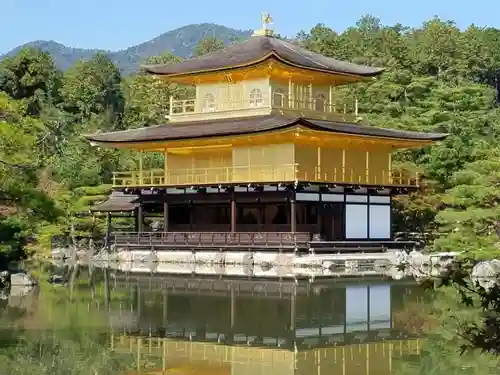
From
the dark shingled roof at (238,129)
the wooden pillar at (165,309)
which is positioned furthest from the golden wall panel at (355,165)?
the wooden pillar at (165,309)

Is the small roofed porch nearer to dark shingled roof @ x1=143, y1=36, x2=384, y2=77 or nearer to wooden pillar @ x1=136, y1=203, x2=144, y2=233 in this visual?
wooden pillar @ x1=136, y1=203, x2=144, y2=233

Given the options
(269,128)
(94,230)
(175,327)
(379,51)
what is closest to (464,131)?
(269,128)

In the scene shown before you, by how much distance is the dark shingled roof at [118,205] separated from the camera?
38.3 m

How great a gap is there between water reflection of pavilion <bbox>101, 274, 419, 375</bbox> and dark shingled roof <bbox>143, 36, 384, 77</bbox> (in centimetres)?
1339

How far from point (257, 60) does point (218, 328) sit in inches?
803

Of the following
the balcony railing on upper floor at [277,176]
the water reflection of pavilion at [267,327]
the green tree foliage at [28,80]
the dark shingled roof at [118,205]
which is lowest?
the water reflection of pavilion at [267,327]

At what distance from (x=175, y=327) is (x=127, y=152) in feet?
118

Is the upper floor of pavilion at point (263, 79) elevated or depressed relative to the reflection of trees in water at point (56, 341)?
elevated

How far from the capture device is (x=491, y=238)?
946 inches

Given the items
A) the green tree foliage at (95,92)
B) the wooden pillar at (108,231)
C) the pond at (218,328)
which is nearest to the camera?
the pond at (218,328)

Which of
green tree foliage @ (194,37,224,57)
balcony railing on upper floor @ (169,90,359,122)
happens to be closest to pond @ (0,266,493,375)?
balcony railing on upper floor @ (169,90,359,122)

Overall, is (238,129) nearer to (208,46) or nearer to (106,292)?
(106,292)

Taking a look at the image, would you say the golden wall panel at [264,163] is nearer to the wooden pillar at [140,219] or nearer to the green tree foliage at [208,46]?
the wooden pillar at [140,219]

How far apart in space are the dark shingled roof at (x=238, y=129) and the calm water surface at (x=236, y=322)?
8171 millimetres
